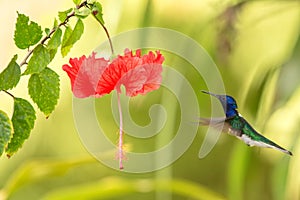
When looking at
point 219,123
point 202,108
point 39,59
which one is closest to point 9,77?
point 39,59

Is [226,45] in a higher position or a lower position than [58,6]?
lower

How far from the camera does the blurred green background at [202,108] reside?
91 centimetres

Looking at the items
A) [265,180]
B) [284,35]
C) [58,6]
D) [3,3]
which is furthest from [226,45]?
[265,180]

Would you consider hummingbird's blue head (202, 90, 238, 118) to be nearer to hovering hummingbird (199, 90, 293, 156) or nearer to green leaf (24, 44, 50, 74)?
hovering hummingbird (199, 90, 293, 156)

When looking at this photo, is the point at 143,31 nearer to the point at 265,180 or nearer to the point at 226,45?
the point at 226,45

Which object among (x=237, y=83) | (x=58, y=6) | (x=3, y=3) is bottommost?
(x=58, y=6)

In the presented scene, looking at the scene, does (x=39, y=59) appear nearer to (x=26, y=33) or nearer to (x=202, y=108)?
(x=26, y=33)

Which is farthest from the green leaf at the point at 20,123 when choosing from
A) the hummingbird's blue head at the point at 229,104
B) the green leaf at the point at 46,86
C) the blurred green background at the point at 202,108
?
the blurred green background at the point at 202,108

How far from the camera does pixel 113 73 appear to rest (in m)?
0.40

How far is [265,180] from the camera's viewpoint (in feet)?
7.20

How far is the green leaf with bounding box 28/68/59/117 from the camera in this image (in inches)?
16.1

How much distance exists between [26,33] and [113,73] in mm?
56

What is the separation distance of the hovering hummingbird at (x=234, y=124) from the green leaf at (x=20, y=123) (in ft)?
0.33

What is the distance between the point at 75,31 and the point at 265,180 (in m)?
1.85
